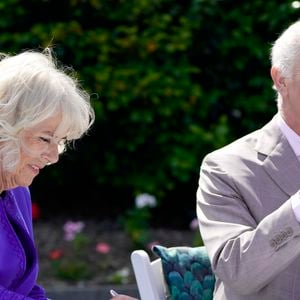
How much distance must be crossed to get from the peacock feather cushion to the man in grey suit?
0.13 metres

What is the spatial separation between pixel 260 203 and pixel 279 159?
0.17 meters

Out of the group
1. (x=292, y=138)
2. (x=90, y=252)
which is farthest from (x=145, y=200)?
(x=292, y=138)

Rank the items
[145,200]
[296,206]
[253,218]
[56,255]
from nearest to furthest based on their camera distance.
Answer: [296,206]
[253,218]
[56,255]
[145,200]

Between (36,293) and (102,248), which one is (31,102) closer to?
(36,293)

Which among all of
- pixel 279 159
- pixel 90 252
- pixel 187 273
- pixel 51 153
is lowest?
pixel 90 252

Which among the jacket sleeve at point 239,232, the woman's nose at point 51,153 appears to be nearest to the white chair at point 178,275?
the jacket sleeve at point 239,232

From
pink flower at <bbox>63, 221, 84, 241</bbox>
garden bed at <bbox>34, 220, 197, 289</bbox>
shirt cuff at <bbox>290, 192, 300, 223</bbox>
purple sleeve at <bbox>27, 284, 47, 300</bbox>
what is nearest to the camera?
shirt cuff at <bbox>290, 192, 300, 223</bbox>

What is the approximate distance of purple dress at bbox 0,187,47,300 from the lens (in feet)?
10.4

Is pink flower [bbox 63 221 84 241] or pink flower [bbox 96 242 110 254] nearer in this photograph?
pink flower [bbox 96 242 110 254]

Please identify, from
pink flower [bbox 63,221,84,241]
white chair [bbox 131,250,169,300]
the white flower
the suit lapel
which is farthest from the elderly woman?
the white flower

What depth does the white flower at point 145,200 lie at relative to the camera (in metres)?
6.57

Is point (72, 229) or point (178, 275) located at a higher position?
point (178, 275)

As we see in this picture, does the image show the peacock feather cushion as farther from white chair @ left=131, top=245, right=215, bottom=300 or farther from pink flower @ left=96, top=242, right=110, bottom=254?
pink flower @ left=96, top=242, right=110, bottom=254

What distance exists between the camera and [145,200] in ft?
21.6
